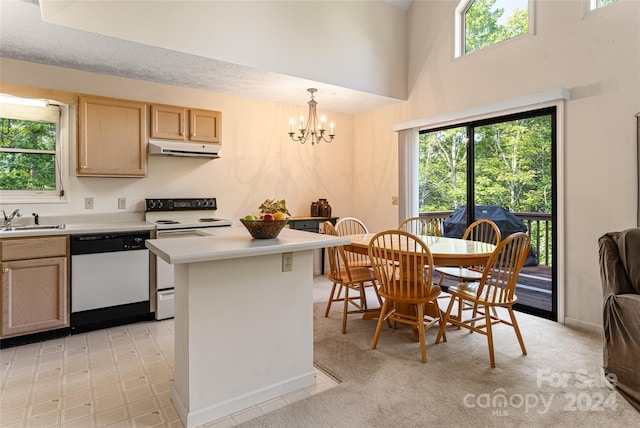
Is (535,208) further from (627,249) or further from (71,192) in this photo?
(71,192)

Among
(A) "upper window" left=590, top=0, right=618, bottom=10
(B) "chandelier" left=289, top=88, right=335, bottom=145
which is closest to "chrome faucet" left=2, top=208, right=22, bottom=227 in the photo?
(B) "chandelier" left=289, top=88, right=335, bottom=145

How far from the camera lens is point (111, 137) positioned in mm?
3506

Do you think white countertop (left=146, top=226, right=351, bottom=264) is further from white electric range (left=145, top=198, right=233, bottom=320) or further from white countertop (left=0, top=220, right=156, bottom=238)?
white countertop (left=0, top=220, right=156, bottom=238)

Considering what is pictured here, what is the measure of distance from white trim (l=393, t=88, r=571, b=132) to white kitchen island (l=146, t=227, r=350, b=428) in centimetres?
252

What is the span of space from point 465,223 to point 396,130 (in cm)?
154

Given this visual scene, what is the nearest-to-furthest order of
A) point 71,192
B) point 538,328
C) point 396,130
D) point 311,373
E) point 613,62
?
point 311,373, point 613,62, point 538,328, point 71,192, point 396,130

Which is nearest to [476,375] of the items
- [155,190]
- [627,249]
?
[627,249]

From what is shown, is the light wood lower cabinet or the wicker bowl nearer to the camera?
the wicker bowl

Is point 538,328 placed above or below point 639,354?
below

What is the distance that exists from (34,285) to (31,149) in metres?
1.39

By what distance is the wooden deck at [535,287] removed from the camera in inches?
145

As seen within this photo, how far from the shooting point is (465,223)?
13.7ft

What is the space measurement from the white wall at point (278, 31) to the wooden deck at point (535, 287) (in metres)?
2.66

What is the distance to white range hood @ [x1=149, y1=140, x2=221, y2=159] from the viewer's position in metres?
3.68
